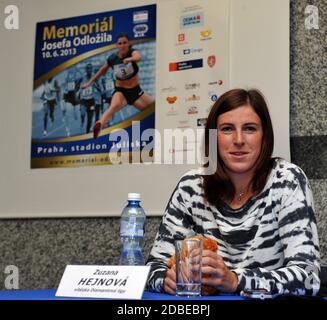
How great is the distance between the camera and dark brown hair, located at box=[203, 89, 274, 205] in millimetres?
1813

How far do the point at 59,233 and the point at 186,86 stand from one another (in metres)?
0.80

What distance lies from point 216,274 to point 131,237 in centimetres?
51

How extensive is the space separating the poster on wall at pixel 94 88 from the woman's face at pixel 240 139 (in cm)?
64

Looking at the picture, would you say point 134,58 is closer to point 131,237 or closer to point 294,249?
point 131,237

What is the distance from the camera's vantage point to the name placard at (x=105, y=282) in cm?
116

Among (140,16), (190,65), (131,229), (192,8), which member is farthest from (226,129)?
(140,16)

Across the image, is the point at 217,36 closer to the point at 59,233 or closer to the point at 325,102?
the point at 325,102

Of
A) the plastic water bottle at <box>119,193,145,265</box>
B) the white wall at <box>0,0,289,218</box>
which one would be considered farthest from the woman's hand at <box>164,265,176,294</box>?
the white wall at <box>0,0,289,218</box>

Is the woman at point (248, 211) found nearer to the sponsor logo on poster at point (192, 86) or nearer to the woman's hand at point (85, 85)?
the sponsor logo on poster at point (192, 86)

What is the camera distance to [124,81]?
8.45 feet

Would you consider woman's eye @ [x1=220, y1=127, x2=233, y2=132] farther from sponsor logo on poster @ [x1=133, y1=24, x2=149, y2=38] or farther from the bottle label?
sponsor logo on poster @ [x1=133, y1=24, x2=149, y2=38]

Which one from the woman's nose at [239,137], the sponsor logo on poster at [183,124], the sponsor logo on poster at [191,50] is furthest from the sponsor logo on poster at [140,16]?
the woman's nose at [239,137]

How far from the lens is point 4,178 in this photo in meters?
2.76

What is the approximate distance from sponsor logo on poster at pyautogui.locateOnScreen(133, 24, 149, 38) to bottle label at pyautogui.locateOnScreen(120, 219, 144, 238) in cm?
93
